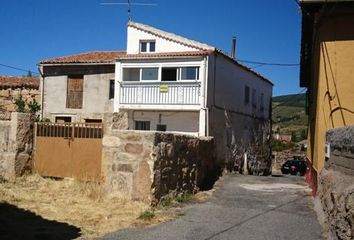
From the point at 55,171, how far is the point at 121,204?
482 centimetres

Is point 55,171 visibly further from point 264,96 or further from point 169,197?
point 264,96

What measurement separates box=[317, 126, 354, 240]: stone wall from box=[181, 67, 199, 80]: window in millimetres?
16088

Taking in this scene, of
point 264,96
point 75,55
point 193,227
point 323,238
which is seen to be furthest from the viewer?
point 264,96

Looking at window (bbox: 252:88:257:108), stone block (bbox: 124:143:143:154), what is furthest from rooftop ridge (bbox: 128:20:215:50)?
stone block (bbox: 124:143:143:154)

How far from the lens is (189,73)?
23.9 m

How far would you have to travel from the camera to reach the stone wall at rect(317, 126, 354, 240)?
4.52 meters

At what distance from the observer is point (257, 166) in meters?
29.2

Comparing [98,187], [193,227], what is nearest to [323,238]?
[193,227]

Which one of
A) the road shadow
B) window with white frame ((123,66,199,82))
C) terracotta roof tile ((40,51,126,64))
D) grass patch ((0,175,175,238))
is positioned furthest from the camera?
terracotta roof tile ((40,51,126,64))

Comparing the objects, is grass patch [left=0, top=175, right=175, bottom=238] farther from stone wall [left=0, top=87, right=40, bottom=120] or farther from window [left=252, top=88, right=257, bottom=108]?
stone wall [left=0, top=87, right=40, bottom=120]

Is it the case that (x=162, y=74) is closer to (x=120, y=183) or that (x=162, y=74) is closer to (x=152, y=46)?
(x=152, y=46)

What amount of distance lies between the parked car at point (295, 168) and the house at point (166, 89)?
22.6 feet

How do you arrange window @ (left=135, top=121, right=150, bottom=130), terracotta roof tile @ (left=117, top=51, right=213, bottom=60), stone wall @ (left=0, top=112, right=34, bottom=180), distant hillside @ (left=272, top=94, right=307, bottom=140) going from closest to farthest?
stone wall @ (left=0, top=112, right=34, bottom=180) → terracotta roof tile @ (left=117, top=51, right=213, bottom=60) → window @ (left=135, top=121, right=150, bottom=130) → distant hillside @ (left=272, top=94, right=307, bottom=140)

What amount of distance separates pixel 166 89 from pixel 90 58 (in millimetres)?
7883
